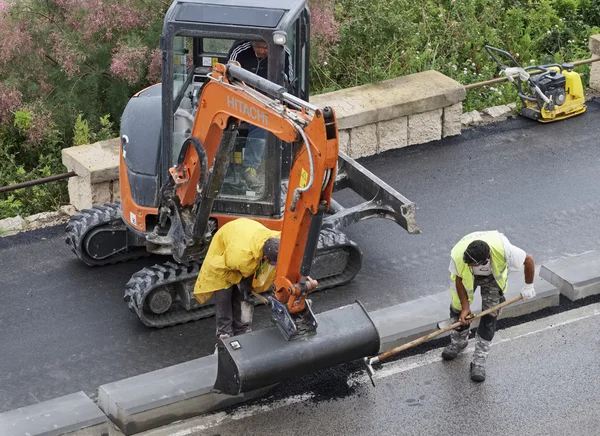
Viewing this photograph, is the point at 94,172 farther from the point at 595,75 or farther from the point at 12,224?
the point at 595,75

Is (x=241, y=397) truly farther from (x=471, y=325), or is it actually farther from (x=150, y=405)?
(x=471, y=325)

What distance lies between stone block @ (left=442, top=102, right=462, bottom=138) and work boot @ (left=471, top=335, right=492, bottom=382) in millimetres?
4781

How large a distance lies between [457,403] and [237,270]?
2.05 metres

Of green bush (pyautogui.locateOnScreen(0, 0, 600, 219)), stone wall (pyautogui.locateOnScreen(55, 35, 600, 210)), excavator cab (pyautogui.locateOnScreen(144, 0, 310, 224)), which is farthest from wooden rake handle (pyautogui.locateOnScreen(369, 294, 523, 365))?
green bush (pyautogui.locateOnScreen(0, 0, 600, 219))

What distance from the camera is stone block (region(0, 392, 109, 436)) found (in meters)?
8.05

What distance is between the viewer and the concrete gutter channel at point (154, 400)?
814cm

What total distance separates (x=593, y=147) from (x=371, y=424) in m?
6.01

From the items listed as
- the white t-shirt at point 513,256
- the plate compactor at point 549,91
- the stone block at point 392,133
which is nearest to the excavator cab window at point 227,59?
the white t-shirt at point 513,256

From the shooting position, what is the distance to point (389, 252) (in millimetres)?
10977

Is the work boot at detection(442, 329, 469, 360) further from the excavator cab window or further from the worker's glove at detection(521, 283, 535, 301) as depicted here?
the excavator cab window

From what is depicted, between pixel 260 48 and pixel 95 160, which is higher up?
pixel 260 48

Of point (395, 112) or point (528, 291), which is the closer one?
point (528, 291)

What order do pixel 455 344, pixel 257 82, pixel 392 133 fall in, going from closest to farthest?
1. pixel 257 82
2. pixel 455 344
3. pixel 392 133

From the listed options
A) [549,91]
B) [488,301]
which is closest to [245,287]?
[488,301]
